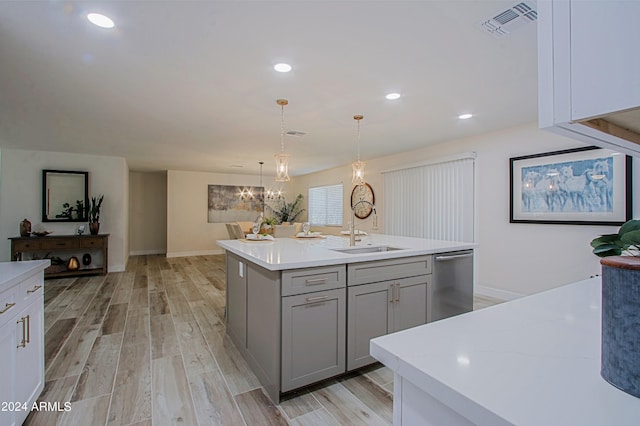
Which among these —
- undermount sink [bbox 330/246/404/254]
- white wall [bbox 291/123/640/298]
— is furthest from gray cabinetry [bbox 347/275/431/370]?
white wall [bbox 291/123/640/298]

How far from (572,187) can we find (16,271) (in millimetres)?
4888

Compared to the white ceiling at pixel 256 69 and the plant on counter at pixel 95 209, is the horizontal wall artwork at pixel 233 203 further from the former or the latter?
the white ceiling at pixel 256 69

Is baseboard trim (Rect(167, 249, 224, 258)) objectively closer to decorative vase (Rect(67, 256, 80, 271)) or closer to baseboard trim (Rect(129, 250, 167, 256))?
baseboard trim (Rect(129, 250, 167, 256))

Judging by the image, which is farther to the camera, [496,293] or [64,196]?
[64,196]

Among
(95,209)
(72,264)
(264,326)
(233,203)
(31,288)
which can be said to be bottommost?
(72,264)

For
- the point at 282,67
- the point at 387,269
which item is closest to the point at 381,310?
the point at 387,269

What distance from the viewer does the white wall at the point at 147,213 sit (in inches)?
331

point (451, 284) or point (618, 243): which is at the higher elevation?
point (618, 243)

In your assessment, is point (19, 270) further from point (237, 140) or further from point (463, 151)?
point (463, 151)

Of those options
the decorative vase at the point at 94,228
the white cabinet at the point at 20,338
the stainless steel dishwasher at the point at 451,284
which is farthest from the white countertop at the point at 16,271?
the decorative vase at the point at 94,228

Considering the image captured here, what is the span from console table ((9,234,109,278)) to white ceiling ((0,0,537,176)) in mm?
1791

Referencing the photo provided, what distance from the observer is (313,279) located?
206 cm

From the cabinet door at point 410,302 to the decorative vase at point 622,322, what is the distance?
1893 millimetres

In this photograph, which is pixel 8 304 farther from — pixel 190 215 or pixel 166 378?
pixel 190 215
